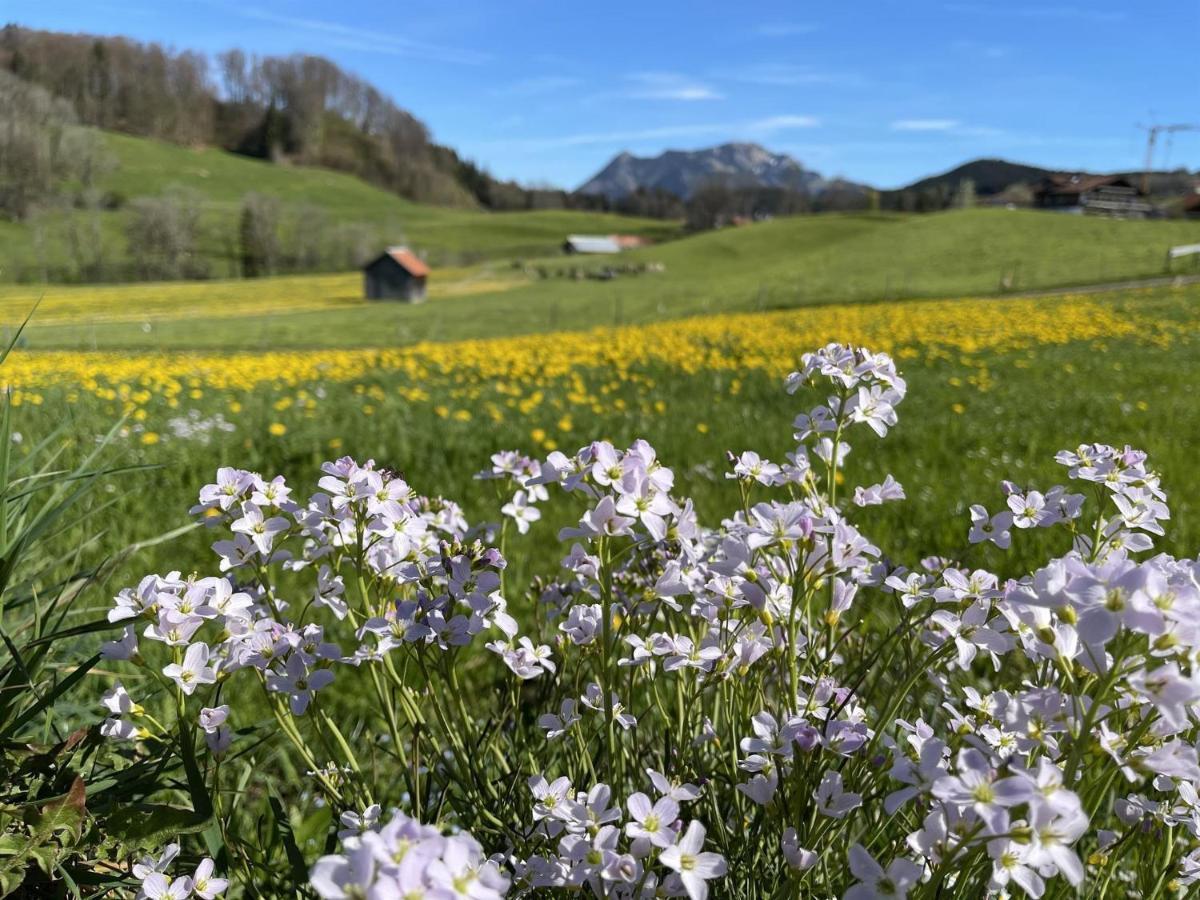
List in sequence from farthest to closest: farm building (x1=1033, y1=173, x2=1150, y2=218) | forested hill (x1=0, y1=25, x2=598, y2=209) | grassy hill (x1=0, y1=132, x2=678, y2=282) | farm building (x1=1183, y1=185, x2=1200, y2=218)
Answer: forested hill (x1=0, y1=25, x2=598, y2=209) < farm building (x1=1183, y1=185, x2=1200, y2=218) < farm building (x1=1033, y1=173, x2=1150, y2=218) < grassy hill (x1=0, y1=132, x2=678, y2=282)

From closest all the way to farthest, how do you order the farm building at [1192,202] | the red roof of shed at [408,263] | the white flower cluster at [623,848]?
the white flower cluster at [623,848] < the red roof of shed at [408,263] < the farm building at [1192,202]

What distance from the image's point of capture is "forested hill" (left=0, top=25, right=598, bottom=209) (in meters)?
114

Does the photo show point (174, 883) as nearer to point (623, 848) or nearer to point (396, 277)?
point (623, 848)

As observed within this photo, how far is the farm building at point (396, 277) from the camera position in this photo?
54.2m

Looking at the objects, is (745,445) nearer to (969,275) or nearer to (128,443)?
(128,443)

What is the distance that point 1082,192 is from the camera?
81500 millimetres

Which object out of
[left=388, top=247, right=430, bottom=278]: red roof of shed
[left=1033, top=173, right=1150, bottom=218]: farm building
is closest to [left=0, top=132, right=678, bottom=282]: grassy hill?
[left=388, top=247, right=430, bottom=278]: red roof of shed

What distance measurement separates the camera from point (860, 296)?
32312 millimetres

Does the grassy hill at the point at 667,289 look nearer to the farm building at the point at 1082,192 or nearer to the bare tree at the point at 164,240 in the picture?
the bare tree at the point at 164,240

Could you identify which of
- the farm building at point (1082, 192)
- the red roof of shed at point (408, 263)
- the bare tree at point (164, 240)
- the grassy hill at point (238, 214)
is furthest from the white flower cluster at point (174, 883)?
the farm building at point (1082, 192)

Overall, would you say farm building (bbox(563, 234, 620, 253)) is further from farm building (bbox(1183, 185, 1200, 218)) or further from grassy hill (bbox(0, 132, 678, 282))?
farm building (bbox(1183, 185, 1200, 218))

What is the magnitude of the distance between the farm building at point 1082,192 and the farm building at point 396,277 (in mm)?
63601

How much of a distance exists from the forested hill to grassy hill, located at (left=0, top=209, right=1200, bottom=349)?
71108 millimetres

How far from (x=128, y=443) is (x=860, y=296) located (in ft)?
99.9
